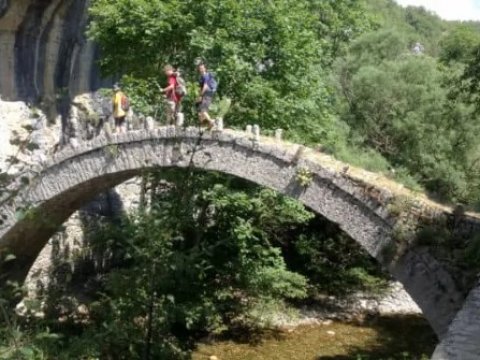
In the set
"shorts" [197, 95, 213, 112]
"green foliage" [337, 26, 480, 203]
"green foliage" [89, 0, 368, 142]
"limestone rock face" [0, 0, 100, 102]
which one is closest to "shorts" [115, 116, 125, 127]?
"green foliage" [89, 0, 368, 142]

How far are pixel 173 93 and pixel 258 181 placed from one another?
1.99 meters

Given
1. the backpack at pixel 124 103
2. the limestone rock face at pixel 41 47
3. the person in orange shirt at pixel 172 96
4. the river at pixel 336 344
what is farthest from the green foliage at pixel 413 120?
the limestone rock face at pixel 41 47

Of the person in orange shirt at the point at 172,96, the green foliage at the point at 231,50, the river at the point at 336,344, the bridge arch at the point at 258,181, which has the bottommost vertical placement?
the river at the point at 336,344

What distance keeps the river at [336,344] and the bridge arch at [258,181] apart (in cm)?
367

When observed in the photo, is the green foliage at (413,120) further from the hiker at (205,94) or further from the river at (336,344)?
the hiker at (205,94)

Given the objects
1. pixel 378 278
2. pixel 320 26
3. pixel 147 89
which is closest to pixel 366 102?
pixel 320 26

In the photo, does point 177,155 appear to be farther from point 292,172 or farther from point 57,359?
point 57,359

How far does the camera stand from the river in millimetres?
11688

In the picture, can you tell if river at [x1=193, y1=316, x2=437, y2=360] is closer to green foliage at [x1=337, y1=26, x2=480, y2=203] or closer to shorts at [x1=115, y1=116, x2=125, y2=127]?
green foliage at [x1=337, y1=26, x2=480, y2=203]

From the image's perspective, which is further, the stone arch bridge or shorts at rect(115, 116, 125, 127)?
shorts at rect(115, 116, 125, 127)

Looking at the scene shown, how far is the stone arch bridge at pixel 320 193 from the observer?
6.82 m

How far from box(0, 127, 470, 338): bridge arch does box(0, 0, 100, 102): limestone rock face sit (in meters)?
3.68

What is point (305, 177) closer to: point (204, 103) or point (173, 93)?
point (204, 103)

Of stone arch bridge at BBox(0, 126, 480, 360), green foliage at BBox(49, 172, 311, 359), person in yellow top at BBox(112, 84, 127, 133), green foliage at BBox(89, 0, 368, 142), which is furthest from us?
green foliage at BBox(89, 0, 368, 142)
